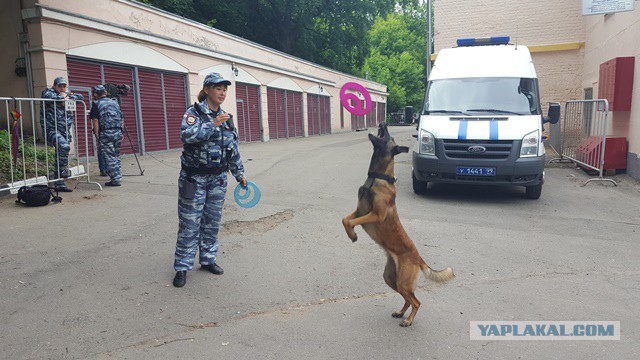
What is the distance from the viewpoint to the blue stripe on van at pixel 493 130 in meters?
7.49

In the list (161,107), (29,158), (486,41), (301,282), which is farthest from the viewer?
(161,107)

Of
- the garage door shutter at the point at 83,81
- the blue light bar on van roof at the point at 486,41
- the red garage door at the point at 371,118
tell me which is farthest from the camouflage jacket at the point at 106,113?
the red garage door at the point at 371,118

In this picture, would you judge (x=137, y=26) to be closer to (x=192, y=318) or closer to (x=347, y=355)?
(x=192, y=318)

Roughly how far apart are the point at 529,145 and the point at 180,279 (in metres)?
6.13

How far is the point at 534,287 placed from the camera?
165 inches

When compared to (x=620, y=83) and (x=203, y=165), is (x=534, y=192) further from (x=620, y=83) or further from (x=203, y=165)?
(x=203, y=165)

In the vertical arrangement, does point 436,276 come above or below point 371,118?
below

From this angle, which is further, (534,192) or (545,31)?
(545,31)

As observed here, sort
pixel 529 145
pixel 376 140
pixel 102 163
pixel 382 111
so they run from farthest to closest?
pixel 382 111 < pixel 102 163 < pixel 529 145 < pixel 376 140

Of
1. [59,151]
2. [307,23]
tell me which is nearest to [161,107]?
[59,151]

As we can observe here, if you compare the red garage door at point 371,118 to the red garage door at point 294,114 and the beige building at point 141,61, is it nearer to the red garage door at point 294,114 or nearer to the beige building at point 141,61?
the red garage door at point 294,114

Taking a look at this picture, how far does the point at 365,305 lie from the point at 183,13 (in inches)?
1071

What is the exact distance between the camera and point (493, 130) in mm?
7566

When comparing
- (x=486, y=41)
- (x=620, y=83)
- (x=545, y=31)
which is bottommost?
(x=620, y=83)
